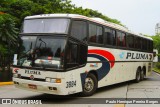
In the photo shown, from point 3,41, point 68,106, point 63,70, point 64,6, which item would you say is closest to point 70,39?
point 63,70

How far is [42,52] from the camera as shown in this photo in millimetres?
10875

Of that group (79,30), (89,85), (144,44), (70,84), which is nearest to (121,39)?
(89,85)

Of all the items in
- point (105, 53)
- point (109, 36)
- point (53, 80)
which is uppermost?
point (109, 36)

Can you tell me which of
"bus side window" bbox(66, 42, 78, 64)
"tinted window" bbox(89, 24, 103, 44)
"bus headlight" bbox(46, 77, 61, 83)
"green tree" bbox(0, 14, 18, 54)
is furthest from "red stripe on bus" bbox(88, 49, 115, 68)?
"green tree" bbox(0, 14, 18, 54)

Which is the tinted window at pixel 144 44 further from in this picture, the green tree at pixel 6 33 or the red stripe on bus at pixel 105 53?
the green tree at pixel 6 33

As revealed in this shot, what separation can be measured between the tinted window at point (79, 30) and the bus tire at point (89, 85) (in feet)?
5.47

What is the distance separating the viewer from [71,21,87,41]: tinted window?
37.0ft

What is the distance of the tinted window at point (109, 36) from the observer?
45.7ft

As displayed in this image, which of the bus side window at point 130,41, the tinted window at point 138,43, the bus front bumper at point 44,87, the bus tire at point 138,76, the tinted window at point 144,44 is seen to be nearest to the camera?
the bus front bumper at point 44,87

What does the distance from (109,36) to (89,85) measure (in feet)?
9.61

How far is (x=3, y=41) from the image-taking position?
61.5 feet

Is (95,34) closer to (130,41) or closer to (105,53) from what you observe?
(105,53)

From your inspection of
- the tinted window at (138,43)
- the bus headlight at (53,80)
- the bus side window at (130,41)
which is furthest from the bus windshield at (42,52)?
the tinted window at (138,43)

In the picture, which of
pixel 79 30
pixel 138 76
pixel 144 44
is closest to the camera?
pixel 79 30
